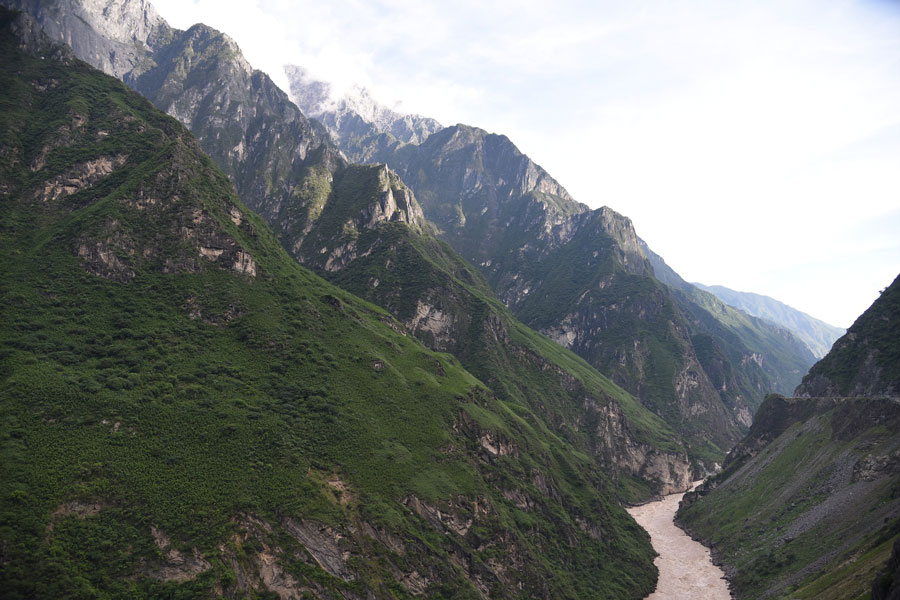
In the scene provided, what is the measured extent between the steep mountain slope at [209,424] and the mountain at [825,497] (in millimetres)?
33490

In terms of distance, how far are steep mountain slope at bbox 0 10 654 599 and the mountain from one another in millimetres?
33490

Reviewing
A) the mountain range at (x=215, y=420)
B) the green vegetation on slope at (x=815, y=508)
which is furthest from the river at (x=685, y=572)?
the mountain range at (x=215, y=420)

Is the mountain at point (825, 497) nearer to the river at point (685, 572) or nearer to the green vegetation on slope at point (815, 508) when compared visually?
the green vegetation on slope at point (815, 508)

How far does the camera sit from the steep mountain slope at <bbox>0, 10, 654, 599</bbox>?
85.1 meters

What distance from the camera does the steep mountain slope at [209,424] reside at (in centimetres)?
8512

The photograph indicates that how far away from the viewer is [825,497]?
13662 cm

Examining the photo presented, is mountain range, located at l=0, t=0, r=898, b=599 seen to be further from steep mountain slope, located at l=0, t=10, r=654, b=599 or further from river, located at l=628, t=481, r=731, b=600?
river, located at l=628, t=481, r=731, b=600

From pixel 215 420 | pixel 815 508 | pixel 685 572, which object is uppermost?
pixel 815 508

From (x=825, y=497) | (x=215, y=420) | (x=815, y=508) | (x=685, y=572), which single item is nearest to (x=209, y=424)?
(x=215, y=420)

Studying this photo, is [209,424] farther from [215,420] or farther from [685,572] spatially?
[685,572]

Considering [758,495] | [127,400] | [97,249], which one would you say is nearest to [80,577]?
[127,400]

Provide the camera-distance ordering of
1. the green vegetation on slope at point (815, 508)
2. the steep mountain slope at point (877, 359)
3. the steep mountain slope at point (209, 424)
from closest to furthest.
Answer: the steep mountain slope at point (209, 424), the green vegetation on slope at point (815, 508), the steep mountain slope at point (877, 359)

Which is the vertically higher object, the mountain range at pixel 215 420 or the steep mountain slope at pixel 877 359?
the steep mountain slope at pixel 877 359

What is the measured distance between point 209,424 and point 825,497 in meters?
168
